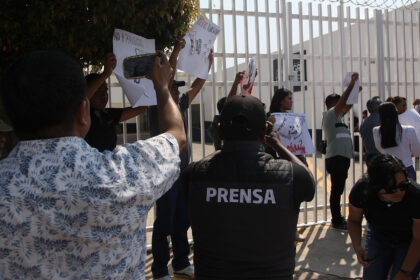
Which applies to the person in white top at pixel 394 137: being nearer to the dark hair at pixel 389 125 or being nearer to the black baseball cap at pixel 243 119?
the dark hair at pixel 389 125

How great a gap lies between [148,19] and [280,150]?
117 cm

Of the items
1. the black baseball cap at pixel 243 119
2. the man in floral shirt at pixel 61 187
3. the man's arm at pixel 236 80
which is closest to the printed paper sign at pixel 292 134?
the man's arm at pixel 236 80

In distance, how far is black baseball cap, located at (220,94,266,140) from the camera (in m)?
2.00

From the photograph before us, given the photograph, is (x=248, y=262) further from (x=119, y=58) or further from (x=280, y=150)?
(x=119, y=58)

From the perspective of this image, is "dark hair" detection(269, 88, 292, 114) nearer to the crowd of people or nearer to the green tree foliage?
the crowd of people

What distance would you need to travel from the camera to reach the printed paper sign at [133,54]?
9.53ft

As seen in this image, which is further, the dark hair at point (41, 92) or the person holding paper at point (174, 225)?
the person holding paper at point (174, 225)

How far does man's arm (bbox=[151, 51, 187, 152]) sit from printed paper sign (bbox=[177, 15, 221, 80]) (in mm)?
1929

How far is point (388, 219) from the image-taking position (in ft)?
10.1

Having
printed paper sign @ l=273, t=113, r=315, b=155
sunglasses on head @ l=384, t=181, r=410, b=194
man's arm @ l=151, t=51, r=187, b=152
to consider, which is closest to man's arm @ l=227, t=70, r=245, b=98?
printed paper sign @ l=273, t=113, r=315, b=155

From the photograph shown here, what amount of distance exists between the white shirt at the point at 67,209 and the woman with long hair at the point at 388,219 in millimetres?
2161

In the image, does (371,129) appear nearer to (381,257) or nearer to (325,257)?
(325,257)

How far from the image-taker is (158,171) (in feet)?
4.33

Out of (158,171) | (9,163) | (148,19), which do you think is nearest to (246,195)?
(158,171)
